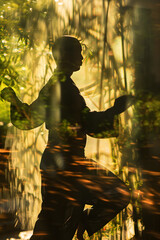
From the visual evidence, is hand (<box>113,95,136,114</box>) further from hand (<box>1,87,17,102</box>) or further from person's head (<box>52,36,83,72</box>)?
hand (<box>1,87,17,102</box>)

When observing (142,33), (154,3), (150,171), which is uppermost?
(154,3)

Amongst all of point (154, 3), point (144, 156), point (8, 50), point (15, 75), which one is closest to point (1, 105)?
point (15, 75)

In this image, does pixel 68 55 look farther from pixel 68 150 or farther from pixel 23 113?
pixel 68 150

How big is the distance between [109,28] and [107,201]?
980 mm

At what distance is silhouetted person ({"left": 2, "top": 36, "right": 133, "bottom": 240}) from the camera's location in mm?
1402

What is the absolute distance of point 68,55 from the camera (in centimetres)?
144

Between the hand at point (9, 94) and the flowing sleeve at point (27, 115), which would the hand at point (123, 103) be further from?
the hand at point (9, 94)

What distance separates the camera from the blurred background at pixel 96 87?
1.43 metres

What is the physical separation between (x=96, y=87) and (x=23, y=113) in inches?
17.2

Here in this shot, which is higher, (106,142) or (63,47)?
(63,47)

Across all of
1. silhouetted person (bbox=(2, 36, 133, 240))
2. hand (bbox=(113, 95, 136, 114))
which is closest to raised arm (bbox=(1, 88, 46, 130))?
silhouetted person (bbox=(2, 36, 133, 240))

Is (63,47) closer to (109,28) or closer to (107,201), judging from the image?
(109,28)

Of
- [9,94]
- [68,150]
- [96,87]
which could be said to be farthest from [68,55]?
[68,150]

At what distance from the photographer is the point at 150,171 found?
4.91 ft
